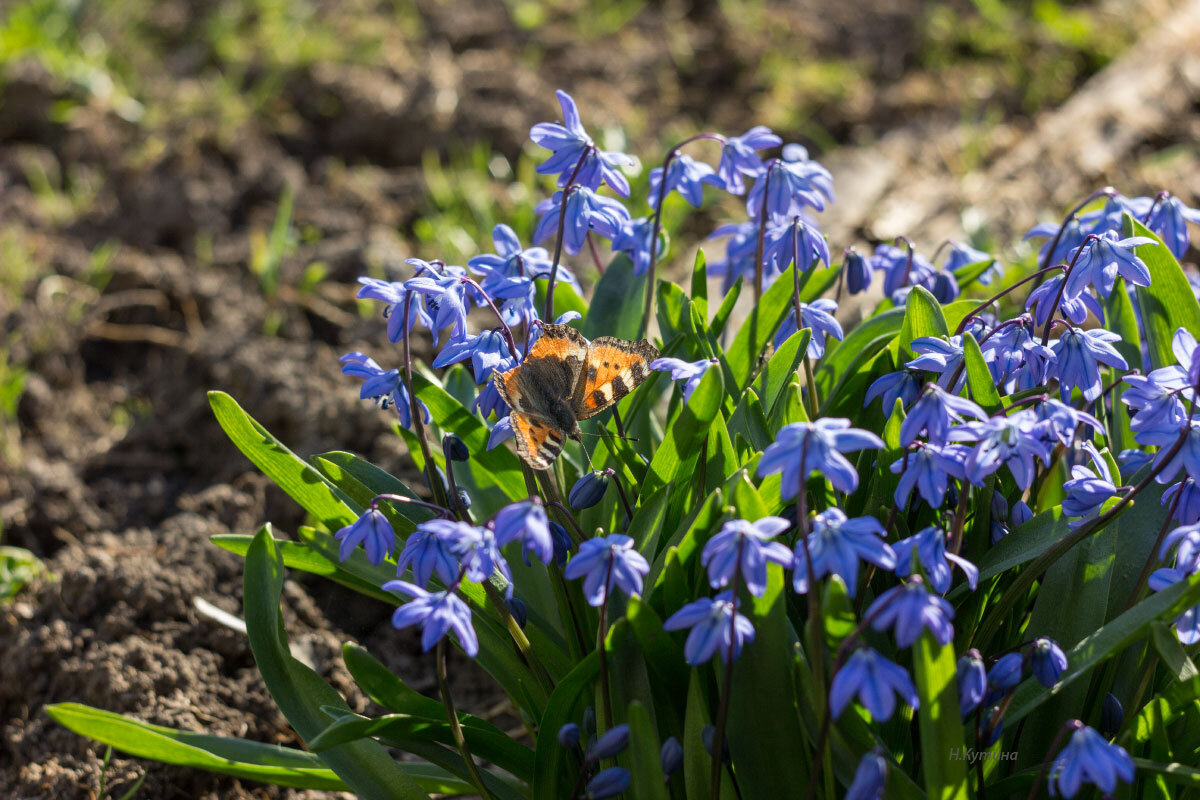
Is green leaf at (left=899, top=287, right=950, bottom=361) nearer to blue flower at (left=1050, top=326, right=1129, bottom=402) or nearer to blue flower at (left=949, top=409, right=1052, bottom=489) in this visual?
blue flower at (left=1050, top=326, right=1129, bottom=402)

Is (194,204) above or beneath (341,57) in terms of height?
beneath

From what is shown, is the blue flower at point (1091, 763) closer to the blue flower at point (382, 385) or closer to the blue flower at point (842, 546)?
the blue flower at point (842, 546)

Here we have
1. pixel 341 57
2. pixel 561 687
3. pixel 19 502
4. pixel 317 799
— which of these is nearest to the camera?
pixel 561 687

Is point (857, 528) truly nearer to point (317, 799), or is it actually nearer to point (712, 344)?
point (712, 344)

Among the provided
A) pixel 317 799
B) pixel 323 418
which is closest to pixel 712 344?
pixel 317 799

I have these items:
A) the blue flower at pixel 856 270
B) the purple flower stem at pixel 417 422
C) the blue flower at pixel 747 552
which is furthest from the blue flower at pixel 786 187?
the blue flower at pixel 747 552
